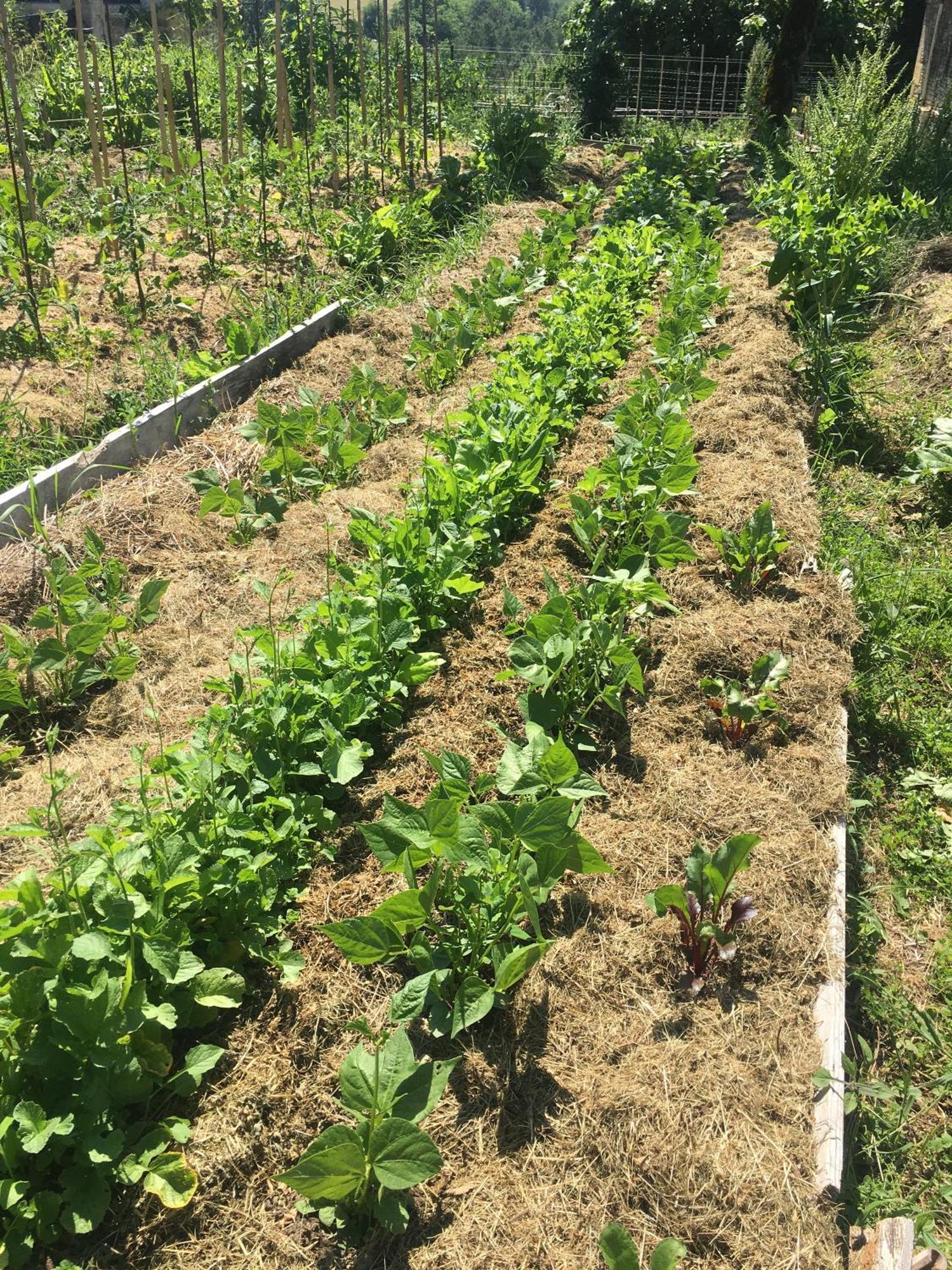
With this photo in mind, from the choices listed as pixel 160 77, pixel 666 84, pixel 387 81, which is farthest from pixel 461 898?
pixel 666 84

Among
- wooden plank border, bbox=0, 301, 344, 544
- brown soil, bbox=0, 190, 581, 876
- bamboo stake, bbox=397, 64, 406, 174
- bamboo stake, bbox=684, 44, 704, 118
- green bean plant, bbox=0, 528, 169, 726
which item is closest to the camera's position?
brown soil, bbox=0, 190, 581, 876

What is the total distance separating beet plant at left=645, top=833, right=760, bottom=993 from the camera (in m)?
2.52

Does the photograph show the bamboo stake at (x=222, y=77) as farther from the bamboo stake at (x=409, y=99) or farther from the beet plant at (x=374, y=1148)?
the beet plant at (x=374, y=1148)

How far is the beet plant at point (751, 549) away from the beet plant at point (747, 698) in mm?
572

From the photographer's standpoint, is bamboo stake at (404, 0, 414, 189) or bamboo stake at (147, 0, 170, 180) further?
bamboo stake at (404, 0, 414, 189)

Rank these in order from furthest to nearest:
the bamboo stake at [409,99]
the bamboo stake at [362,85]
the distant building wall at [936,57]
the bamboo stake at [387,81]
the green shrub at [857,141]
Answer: the distant building wall at [936,57] → the bamboo stake at [409,99] → the bamboo stake at [387,81] → the bamboo stake at [362,85] → the green shrub at [857,141]

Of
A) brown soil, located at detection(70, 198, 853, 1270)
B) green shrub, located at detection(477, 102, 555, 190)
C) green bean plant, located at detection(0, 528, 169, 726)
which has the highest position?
green shrub, located at detection(477, 102, 555, 190)

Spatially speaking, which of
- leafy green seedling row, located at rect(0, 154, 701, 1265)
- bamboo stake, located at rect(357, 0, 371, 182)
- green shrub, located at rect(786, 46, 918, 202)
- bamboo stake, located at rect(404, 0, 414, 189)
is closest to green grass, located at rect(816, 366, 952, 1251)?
leafy green seedling row, located at rect(0, 154, 701, 1265)

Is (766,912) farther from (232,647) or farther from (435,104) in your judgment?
(435,104)

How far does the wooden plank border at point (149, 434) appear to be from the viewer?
4410mm

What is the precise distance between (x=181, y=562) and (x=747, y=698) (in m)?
2.54

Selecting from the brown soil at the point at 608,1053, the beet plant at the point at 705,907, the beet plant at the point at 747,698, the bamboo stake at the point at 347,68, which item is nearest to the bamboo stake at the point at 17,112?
the bamboo stake at the point at 347,68

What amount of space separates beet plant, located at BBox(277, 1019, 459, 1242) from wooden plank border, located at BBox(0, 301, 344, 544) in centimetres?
271

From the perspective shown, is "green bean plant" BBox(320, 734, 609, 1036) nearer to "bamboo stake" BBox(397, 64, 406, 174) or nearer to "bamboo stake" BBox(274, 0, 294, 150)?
"bamboo stake" BBox(274, 0, 294, 150)
